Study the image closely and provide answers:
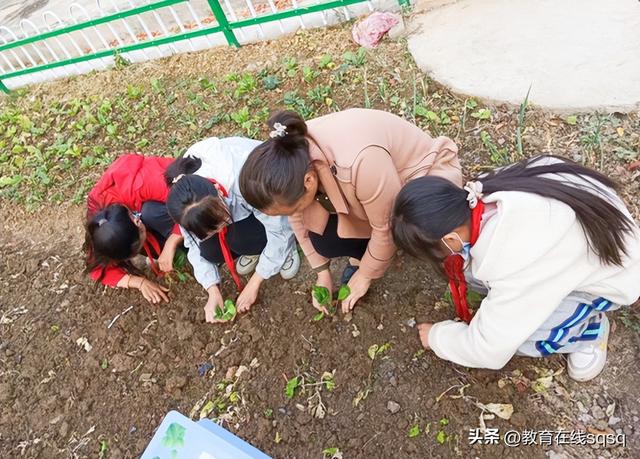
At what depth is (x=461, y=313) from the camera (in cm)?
183

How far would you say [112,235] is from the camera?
6.57 feet

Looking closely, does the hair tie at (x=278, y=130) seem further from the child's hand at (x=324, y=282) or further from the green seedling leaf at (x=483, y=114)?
the green seedling leaf at (x=483, y=114)

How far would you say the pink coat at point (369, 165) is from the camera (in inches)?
61.7

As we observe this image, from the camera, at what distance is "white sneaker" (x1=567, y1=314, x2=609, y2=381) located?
1684mm

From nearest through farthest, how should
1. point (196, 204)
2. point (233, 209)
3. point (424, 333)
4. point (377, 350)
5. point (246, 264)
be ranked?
point (196, 204) → point (424, 333) → point (377, 350) → point (233, 209) → point (246, 264)

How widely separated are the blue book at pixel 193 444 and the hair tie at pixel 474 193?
0.87 meters

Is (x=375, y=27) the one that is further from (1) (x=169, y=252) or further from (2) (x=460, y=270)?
(2) (x=460, y=270)

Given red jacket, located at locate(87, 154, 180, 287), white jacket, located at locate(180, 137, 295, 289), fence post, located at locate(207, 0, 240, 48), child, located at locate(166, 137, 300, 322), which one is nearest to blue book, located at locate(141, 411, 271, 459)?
child, located at locate(166, 137, 300, 322)

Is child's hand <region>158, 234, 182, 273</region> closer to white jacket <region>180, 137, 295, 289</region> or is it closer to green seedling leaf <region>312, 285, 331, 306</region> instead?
white jacket <region>180, 137, 295, 289</region>

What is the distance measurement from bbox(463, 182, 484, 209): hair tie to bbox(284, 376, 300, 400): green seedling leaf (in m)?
1.09

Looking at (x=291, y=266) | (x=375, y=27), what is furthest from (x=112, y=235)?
(x=375, y=27)

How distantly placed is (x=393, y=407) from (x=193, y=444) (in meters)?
0.90

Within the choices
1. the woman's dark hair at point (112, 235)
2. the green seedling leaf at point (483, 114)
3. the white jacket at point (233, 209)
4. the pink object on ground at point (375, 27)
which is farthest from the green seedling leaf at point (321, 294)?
the pink object on ground at point (375, 27)

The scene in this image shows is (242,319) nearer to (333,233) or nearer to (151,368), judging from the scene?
(151,368)
